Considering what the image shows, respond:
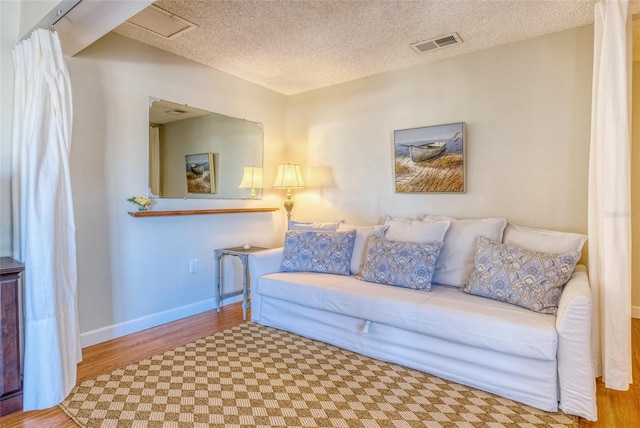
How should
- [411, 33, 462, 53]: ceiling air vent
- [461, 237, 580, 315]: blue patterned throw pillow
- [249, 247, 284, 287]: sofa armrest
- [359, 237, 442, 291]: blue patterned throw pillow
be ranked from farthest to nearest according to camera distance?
[249, 247, 284, 287]: sofa armrest < [411, 33, 462, 53]: ceiling air vent < [359, 237, 442, 291]: blue patterned throw pillow < [461, 237, 580, 315]: blue patterned throw pillow

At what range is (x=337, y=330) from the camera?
2.55 m

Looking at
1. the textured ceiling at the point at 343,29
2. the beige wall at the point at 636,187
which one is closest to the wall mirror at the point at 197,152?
the textured ceiling at the point at 343,29

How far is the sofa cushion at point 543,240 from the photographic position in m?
2.28

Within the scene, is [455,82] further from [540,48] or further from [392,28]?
[392,28]

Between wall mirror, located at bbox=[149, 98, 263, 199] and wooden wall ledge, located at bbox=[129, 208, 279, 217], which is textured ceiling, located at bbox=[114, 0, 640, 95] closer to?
wall mirror, located at bbox=[149, 98, 263, 199]

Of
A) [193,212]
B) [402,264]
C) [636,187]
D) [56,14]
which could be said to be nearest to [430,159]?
[402,264]

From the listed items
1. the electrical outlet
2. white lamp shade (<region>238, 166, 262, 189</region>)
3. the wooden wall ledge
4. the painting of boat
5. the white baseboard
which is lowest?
the white baseboard

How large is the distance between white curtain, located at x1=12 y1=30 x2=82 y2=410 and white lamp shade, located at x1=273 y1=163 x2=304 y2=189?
2.07 m

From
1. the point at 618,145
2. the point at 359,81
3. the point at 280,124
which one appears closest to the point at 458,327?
the point at 618,145

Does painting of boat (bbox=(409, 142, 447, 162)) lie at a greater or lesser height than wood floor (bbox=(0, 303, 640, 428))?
greater

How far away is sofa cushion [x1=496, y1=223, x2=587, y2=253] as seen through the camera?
228 cm

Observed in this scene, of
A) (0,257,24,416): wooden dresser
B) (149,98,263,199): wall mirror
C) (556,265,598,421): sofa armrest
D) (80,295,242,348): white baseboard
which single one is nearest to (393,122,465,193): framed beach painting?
(556,265,598,421): sofa armrest

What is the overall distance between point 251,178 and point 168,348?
1849mm

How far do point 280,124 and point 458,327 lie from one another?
2958mm
